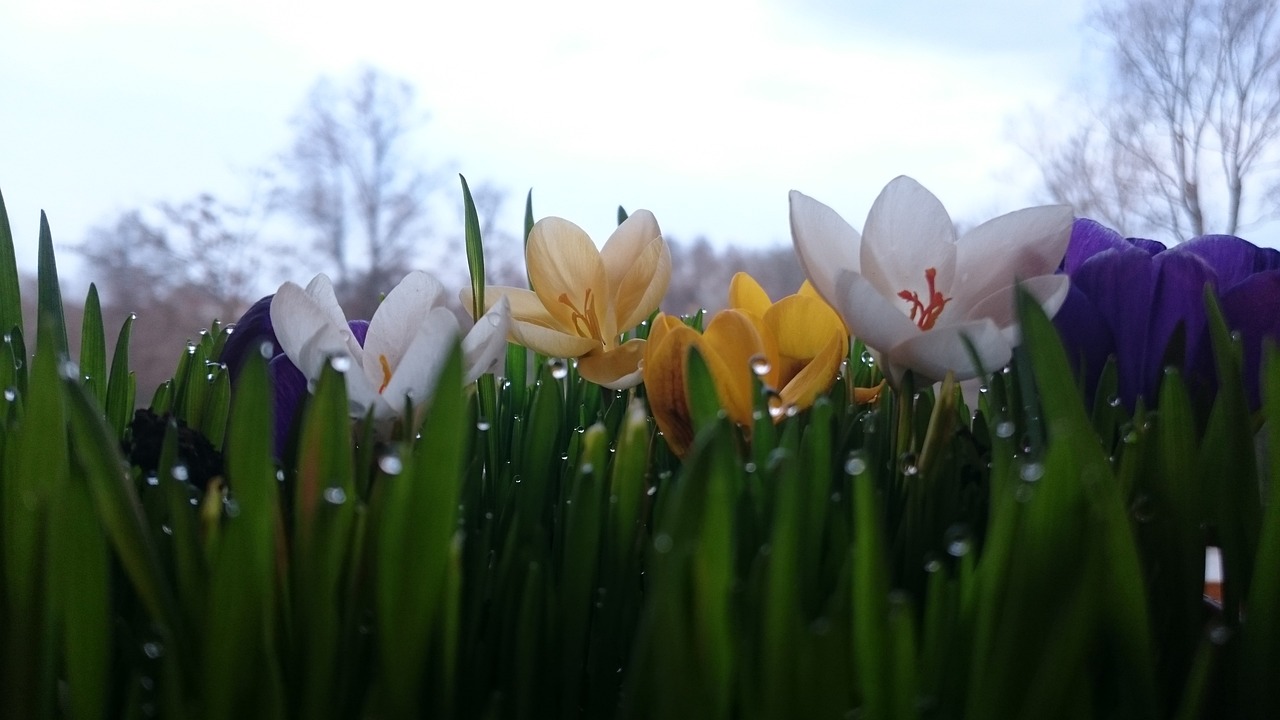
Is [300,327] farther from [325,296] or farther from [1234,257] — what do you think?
[1234,257]

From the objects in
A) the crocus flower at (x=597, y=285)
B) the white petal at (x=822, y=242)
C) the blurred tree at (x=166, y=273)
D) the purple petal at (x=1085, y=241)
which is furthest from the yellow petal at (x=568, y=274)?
the blurred tree at (x=166, y=273)

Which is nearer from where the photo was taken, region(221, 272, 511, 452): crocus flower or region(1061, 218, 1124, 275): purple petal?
region(221, 272, 511, 452): crocus flower

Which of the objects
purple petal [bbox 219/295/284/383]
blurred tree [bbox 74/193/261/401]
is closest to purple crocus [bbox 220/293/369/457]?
purple petal [bbox 219/295/284/383]

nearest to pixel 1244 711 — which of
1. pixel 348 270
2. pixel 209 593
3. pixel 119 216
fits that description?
pixel 209 593

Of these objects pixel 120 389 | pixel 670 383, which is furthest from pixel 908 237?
pixel 120 389

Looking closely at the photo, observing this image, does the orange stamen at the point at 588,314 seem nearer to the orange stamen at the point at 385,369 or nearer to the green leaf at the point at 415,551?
the orange stamen at the point at 385,369

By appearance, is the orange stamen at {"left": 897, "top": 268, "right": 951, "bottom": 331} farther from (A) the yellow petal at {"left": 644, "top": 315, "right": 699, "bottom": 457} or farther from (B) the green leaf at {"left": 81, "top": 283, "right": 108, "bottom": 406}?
(B) the green leaf at {"left": 81, "top": 283, "right": 108, "bottom": 406}

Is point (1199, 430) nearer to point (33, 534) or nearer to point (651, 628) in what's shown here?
point (651, 628)
